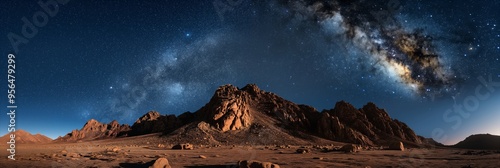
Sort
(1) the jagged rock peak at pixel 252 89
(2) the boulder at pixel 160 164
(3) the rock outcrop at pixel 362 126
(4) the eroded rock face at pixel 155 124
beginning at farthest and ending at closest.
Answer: (1) the jagged rock peak at pixel 252 89, (4) the eroded rock face at pixel 155 124, (3) the rock outcrop at pixel 362 126, (2) the boulder at pixel 160 164

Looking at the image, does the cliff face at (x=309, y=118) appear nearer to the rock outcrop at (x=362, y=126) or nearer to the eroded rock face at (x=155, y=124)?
the rock outcrop at (x=362, y=126)

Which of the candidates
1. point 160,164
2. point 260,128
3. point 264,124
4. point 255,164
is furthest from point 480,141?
point 160,164

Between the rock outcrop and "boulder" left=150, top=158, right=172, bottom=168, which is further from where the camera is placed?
the rock outcrop

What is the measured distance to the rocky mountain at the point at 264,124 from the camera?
70625 millimetres

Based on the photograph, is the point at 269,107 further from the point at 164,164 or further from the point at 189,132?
the point at 164,164

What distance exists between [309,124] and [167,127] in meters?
49.8

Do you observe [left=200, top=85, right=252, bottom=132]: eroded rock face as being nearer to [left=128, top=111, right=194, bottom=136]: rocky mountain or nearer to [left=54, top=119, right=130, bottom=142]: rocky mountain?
[left=128, top=111, right=194, bottom=136]: rocky mountain

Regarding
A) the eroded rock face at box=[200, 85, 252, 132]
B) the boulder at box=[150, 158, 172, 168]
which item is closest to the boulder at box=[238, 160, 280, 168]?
the boulder at box=[150, 158, 172, 168]

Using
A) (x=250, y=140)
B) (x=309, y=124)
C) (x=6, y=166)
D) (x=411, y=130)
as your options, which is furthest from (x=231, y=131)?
(x=411, y=130)

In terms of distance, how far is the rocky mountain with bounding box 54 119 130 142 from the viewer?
88688 mm

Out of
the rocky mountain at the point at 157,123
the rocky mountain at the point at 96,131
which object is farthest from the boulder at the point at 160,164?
the rocky mountain at the point at 96,131

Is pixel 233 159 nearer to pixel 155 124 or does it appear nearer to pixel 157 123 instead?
pixel 157 123

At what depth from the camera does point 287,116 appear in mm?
92625

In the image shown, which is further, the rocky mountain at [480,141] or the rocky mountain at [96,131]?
the rocky mountain at [480,141]
